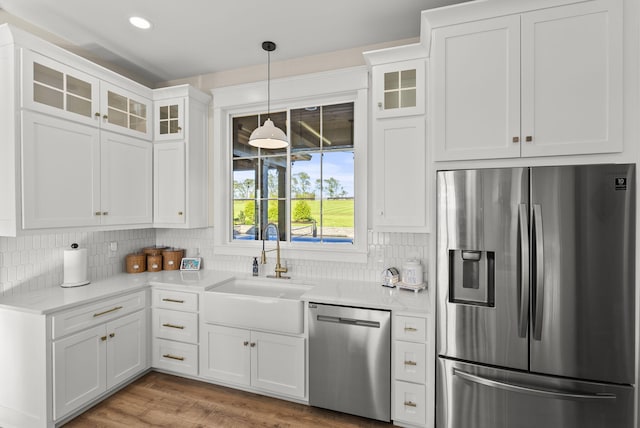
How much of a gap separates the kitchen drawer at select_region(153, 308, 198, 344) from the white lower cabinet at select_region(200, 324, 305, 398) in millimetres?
102

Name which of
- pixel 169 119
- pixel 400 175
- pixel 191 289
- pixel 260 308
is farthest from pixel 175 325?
pixel 400 175

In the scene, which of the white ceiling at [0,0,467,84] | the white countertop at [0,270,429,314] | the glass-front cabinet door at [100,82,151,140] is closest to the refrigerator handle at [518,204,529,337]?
the white countertop at [0,270,429,314]

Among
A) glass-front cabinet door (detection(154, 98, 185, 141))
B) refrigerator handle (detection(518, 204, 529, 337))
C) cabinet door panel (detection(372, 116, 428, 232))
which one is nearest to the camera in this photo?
refrigerator handle (detection(518, 204, 529, 337))

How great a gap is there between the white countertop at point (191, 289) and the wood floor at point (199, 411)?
2.66ft

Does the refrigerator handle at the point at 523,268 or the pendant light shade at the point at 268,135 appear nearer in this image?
the refrigerator handle at the point at 523,268

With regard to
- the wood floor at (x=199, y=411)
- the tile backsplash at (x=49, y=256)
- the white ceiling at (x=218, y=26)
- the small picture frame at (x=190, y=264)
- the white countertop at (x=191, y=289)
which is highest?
the white ceiling at (x=218, y=26)

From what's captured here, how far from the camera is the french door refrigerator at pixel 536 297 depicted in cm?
162

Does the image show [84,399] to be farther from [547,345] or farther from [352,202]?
[547,345]

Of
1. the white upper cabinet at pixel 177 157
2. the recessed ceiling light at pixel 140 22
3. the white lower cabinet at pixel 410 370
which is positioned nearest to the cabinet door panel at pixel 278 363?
the white lower cabinet at pixel 410 370

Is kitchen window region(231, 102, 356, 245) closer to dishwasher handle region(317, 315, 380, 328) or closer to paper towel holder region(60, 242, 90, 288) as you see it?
dishwasher handle region(317, 315, 380, 328)

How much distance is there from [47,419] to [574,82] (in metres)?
3.67

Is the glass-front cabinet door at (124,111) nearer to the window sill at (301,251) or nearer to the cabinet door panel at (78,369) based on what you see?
the window sill at (301,251)

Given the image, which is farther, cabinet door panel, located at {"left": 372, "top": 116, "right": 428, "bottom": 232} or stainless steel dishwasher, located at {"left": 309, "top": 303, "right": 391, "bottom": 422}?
cabinet door panel, located at {"left": 372, "top": 116, "right": 428, "bottom": 232}

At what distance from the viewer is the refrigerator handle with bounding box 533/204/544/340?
1.70 metres
